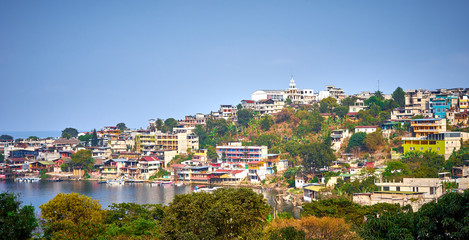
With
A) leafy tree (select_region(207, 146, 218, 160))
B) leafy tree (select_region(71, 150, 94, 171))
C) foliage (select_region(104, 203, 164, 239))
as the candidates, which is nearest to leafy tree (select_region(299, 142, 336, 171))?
leafy tree (select_region(207, 146, 218, 160))

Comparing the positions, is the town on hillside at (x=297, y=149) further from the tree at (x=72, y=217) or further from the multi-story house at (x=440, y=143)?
the tree at (x=72, y=217)

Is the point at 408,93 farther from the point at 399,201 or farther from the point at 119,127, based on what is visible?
the point at 119,127

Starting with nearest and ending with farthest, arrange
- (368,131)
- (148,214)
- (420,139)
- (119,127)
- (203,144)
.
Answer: (148,214)
(420,139)
(368,131)
(203,144)
(119,127)

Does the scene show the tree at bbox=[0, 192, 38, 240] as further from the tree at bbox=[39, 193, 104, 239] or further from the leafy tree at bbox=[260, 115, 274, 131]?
the leafy tree at bbox=[260, 115, 274, 131]

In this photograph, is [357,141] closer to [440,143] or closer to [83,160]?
[440,143]

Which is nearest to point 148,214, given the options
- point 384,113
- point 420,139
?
point 420,139

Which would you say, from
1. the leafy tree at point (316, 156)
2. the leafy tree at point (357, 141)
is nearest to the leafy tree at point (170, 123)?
the leafy tree at point (316, 156)
